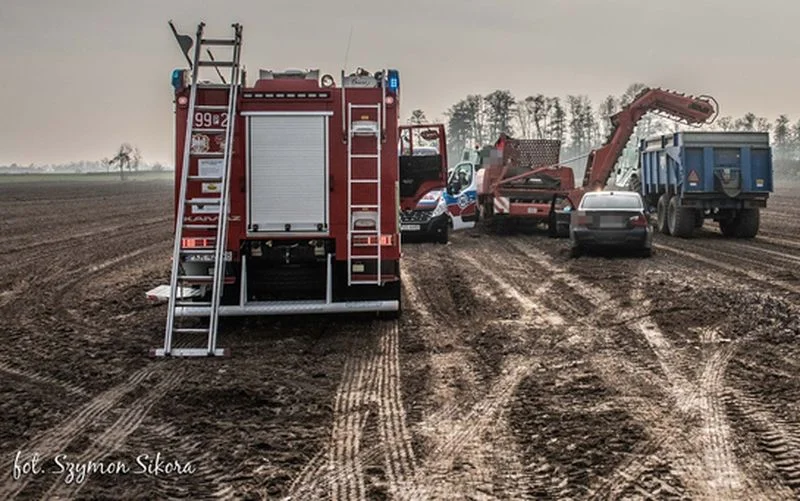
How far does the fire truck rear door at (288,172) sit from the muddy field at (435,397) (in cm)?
130

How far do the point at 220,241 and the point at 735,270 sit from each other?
31.9ft

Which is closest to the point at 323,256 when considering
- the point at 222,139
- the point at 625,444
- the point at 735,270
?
the point at 222,139

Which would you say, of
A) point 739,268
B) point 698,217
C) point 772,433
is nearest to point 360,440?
point 772,433

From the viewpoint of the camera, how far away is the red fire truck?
9.46m

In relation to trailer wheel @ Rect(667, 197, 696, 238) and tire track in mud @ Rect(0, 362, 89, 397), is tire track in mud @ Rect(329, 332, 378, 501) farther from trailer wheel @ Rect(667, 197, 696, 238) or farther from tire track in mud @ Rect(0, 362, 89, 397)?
trailer wheel @ Rect(667, 197, 696, 238)

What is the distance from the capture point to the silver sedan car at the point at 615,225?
16562 millimetres

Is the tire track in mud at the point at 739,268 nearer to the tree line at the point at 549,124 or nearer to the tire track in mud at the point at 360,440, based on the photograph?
the tire track in mud at the point at 360,440

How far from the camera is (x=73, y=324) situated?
10.0 metres

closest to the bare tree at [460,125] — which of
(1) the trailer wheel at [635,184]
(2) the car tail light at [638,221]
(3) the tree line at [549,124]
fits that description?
(3) the tree line at [549,124]

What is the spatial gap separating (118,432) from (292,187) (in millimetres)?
4526

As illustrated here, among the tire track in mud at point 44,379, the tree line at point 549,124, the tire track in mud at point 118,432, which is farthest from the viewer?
the tree line at point 549,124

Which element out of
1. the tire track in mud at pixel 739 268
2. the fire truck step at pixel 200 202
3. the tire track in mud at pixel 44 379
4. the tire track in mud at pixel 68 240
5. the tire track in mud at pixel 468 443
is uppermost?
the fire truck step at pixel 200 202

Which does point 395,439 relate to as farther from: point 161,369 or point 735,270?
point 735,270

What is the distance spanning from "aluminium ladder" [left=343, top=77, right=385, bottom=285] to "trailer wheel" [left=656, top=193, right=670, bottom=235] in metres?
14.7
